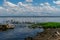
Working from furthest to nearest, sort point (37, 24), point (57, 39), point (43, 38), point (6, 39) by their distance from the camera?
point (37, 24) < point (6, 39) < point (43, 38) < point (57, 39)

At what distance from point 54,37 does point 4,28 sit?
1361 inches

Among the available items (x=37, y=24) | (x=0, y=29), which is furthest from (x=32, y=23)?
(x=0, y=29)

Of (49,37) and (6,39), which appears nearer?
(49,37)

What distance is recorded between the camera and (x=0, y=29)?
59188mm

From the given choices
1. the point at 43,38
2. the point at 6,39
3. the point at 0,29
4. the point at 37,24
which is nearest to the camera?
the point at 43,38

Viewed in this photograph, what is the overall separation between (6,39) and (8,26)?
2483 cm

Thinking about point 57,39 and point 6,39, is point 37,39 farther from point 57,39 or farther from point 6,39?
point 6,39

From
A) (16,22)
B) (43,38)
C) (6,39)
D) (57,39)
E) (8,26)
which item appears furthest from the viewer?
(16,22)

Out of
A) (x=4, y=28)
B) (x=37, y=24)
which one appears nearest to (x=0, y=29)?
(x=4, y=28)

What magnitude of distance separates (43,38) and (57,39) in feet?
8.42

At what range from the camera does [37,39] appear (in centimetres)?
2941

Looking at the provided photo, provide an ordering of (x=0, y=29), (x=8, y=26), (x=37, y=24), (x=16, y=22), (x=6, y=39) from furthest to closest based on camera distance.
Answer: (x=16, y=22) → (x=37, y=24) → (x=8, y=26) → (x=0, y=29) → (x=6, y=39)

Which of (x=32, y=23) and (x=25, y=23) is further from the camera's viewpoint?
(x=25, y=23)

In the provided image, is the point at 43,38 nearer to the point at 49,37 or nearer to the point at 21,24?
the point at 49,37
